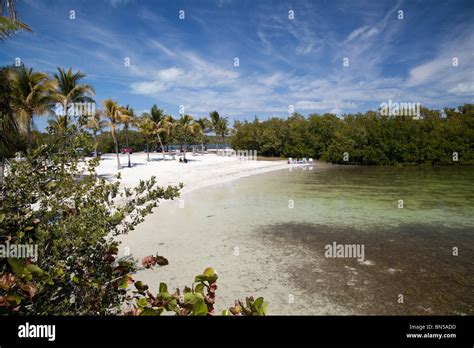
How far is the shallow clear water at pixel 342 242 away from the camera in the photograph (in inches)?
246

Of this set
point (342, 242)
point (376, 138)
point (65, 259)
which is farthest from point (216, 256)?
point (376, 138)

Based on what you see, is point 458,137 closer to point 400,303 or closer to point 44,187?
point 400,303

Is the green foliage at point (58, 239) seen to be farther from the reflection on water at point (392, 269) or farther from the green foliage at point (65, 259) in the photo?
the reflection on water at point (392, 269)

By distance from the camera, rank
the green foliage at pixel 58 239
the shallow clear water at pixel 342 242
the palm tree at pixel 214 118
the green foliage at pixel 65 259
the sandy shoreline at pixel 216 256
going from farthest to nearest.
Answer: the palm tree at pixel 214 118, the sandy shoreline at pixel 216 256, the shallow clear water at pixel 342 242, the green foliage at pixel 58 239, the green foliage at pixel 65 259

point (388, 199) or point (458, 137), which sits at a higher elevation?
point (458, 137)

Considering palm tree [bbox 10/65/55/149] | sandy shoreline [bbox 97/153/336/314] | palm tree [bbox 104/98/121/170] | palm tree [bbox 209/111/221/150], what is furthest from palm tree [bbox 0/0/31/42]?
palm tree [bbox 209/111/221/150]

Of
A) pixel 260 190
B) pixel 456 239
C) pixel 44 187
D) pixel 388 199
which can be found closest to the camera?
pixel 44 187

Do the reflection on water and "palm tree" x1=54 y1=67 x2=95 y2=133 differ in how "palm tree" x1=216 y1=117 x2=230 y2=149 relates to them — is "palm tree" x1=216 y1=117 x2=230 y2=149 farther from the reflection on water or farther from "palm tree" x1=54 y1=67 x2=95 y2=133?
the reflection on water

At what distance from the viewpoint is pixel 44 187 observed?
3297 mm

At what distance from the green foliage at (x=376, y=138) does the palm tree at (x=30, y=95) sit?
56.1 metres

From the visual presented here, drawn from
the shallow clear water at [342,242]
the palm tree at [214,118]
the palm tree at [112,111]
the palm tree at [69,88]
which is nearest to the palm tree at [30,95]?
the palm tree at [69,88]

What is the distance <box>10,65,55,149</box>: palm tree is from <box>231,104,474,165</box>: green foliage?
2209 inches
